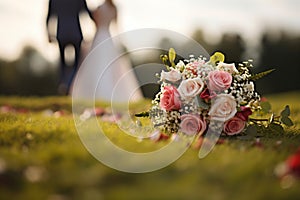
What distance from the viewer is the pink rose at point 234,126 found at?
5.85 meters

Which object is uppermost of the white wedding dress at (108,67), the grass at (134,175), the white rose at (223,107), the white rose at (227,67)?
the grass at (134,175)

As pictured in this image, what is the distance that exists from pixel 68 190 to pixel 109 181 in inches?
12.7

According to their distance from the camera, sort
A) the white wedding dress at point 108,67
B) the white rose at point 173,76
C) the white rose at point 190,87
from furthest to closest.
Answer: the white wedding dress at point 108,67, the white rose at point 173,76, the white rose at point 190,87

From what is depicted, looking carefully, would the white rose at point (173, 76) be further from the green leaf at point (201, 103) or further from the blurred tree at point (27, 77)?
the blurred tree at point (27, 77)

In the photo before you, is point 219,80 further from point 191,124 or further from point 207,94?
point 191,124

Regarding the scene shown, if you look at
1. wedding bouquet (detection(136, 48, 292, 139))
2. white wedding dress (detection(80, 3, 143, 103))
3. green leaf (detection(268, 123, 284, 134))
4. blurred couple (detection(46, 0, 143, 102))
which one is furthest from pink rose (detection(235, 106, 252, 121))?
blurred couple (detection(46, 0, 143, 102))

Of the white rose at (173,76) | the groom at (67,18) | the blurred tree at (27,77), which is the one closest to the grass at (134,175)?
the white rose at (173,76)

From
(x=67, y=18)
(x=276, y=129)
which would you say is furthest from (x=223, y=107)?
(x=67, y=18)

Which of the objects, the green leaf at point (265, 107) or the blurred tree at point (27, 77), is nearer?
the green leaf at point (265, 107)

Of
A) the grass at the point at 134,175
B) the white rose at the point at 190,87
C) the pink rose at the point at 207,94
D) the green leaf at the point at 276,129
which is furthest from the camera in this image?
the green leaf at the point at 276,129

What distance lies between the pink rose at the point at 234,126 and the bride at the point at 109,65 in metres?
7.83

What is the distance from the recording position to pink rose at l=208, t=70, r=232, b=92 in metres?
5.72

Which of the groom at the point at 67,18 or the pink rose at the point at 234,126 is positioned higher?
the pink rose at the point at 234,126

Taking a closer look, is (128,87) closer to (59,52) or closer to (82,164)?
(59,52)
